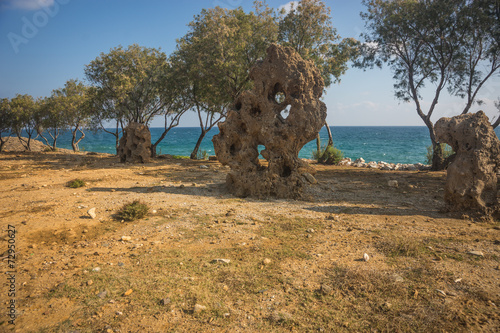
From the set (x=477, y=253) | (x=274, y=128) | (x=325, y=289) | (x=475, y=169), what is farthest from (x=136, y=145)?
(x=477, y=253)

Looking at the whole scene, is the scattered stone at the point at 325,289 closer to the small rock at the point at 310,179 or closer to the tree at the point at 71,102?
the small rock at the point at 310,179

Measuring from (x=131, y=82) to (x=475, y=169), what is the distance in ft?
71.7

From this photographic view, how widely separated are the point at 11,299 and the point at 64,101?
31.9 metres

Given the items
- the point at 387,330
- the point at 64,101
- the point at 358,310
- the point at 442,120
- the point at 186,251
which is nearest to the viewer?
the point at 387,330

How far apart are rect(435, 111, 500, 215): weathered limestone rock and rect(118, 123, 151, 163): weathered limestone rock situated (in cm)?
1794

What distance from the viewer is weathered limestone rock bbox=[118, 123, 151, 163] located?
19.6 meters

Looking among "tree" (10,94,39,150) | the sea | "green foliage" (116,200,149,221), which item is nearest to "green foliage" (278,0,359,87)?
the sea

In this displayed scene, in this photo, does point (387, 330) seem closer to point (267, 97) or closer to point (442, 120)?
point (442, 120)

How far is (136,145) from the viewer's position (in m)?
19.9

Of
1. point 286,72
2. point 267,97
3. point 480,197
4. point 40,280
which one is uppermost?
point 286,72

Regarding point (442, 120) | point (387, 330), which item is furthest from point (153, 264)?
point (442, 120)

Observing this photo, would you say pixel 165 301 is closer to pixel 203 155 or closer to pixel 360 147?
pixel 203 155

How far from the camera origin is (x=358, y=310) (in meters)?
3.80

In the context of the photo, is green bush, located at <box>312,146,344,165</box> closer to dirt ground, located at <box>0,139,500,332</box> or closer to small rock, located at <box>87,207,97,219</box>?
dirt ground, located at <box>0,139,500,332</box>
